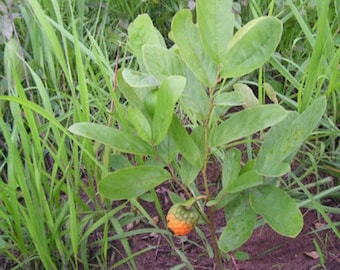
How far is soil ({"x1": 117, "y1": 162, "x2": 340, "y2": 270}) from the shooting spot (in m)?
1.12

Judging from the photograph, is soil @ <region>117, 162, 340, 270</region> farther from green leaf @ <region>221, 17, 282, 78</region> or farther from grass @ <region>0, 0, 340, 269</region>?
green leaf @ <region>221, 17, 282, 78</region>

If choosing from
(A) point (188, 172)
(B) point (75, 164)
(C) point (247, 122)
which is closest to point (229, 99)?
(C) point (247, 122)

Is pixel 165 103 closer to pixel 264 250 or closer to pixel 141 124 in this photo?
pixel 141 124

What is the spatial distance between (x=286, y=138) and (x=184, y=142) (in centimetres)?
15

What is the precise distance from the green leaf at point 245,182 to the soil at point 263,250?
27 cm

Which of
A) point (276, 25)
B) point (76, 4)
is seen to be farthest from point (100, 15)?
point (276, 25)

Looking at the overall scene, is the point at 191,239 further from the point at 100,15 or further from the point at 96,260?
the point at 100,15

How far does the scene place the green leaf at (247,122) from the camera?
808mm

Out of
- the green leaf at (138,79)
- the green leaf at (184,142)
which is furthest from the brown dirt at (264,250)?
the green leaf at (138,79)

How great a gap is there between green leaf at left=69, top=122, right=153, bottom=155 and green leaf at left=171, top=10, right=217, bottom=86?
5.8 inches

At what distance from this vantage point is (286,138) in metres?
0.87

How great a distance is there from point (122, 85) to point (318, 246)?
501mm

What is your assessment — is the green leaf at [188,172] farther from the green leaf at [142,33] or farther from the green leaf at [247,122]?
the green leaf at [142,33]

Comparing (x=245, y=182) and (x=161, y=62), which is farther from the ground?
(x=161, y=62)
